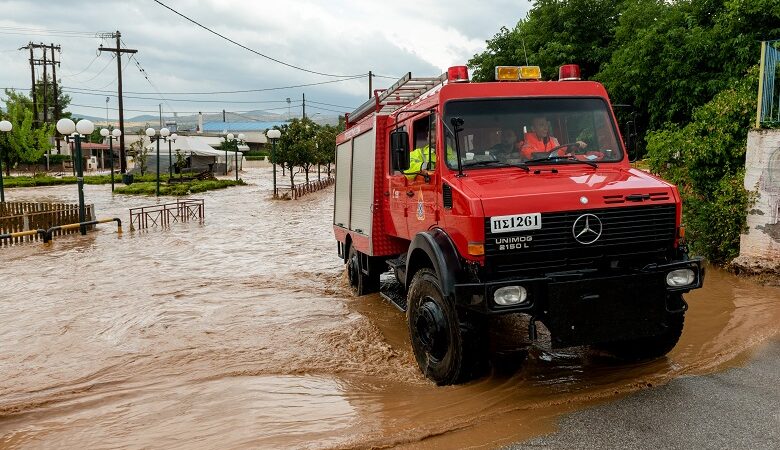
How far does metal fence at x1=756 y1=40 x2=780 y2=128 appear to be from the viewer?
8.65m

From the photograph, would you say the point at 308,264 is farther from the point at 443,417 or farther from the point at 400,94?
the point at 443,417

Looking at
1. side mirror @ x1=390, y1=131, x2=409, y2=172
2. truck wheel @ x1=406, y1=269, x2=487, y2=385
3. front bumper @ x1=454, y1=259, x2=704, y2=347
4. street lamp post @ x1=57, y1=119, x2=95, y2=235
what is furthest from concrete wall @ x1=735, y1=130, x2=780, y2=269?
street lamp post @ x1=57, y1=119, x2=95, y2=235

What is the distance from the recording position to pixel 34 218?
54.7 feet

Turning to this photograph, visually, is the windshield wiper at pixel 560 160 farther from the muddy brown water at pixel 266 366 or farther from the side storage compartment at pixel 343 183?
the side storage compartment at pixel 343 183

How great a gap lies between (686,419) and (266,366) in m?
Result: 3.85

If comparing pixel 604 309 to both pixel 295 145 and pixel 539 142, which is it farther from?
pixel 295 145

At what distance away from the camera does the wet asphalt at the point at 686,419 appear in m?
4.05

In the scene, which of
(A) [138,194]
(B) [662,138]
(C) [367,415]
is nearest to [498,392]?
(C) [367,415]

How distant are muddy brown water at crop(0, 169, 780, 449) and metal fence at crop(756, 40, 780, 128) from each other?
227cm

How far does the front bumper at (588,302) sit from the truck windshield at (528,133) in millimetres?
1277

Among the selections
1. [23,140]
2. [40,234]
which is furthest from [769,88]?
[23,140]

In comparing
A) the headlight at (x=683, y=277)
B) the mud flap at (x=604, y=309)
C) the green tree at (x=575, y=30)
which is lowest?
the mud flap at (x=604, y=309)

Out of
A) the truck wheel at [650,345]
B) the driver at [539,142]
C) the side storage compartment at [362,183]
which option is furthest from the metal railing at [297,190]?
the truck wheel at [650,345]

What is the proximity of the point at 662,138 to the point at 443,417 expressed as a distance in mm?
7993
